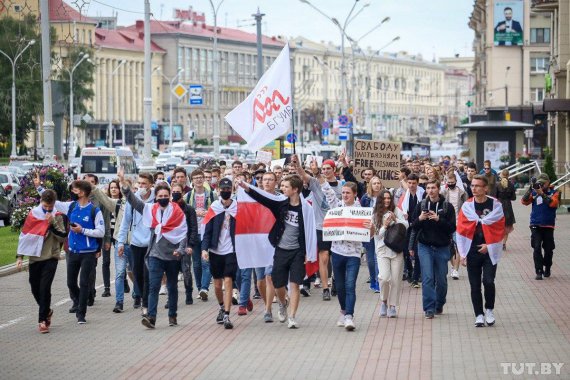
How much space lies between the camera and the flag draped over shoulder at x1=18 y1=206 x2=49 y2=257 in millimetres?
15148

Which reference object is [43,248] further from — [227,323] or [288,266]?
[288,266]

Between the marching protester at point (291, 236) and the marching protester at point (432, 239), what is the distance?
4.71 feet

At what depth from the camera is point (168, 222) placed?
15.2 meters

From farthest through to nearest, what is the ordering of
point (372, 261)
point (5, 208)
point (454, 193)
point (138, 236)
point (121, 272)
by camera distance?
point (5, 208) → point (454, 193) → point (372, 261) → point (121, 272) → point (138, 236)

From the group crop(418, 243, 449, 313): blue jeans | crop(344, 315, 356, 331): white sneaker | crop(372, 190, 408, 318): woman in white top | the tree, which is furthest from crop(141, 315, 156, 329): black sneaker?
the tree

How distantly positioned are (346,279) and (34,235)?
3420 mm

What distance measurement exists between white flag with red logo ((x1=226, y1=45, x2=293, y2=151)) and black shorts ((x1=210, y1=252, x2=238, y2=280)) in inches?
186

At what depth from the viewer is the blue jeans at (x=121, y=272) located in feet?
55.7

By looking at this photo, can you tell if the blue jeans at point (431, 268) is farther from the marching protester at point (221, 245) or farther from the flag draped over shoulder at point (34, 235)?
the flag draped over shoulder at point (34, 235)

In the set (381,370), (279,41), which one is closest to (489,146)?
(381,370)

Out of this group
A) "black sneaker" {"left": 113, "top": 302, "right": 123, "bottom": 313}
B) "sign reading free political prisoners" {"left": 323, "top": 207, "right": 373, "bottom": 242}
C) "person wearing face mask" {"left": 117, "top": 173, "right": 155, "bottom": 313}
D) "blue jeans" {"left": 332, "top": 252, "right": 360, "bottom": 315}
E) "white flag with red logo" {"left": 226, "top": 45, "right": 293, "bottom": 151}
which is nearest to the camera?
"blue jeans" {"left": 332, "top": 252, "right": 360, "bottom": 315}

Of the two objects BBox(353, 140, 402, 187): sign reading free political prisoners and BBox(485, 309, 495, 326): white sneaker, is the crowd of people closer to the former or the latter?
BBox(485, 309, 495, 326): white sneaker

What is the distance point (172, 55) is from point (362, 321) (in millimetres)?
132981

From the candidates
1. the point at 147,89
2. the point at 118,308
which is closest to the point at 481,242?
the point at 118,308
